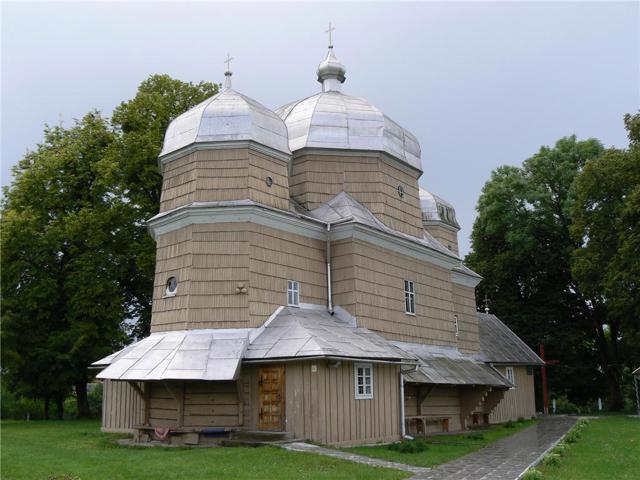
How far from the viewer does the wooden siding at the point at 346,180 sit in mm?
21500

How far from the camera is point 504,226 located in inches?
1548

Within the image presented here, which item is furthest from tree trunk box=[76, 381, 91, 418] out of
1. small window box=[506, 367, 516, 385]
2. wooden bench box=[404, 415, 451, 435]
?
small window box=[506, 367, 516, 385]

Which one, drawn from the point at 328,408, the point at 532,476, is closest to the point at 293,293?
the point at 328,408

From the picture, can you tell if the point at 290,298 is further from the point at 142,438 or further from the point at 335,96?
the point at 335,96

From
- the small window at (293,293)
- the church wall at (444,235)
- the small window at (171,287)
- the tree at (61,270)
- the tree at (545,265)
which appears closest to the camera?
the small window at (171,287)

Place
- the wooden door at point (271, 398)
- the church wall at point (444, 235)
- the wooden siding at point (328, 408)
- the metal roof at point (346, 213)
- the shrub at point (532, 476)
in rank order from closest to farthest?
the shrub at point (532, 476), the wooden siding at point (328, 408), the wooden door at point (271, 398), the metal roof at point (346, 213), the church wall at point (444, 235)

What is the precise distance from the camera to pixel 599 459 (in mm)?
14055

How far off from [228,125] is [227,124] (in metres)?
0.04

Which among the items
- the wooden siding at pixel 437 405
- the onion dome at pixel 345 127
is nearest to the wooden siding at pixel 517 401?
the wooden siding at pixel 437 405

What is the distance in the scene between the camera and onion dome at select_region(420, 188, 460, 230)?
28.8 metres

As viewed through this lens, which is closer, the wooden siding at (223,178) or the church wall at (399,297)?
the wooden siding at (223,178)

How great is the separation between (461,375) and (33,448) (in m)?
13.0

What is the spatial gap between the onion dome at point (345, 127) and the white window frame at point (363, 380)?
25.5 ft

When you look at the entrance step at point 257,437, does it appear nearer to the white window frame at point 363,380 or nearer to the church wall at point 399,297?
the white window frame at point 363,380
